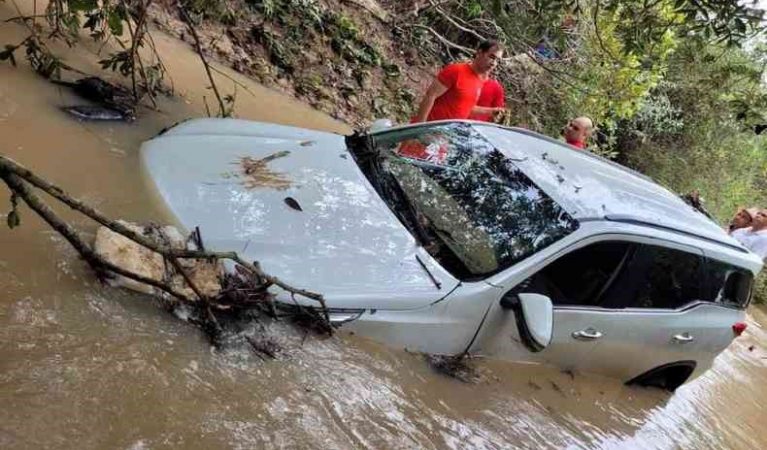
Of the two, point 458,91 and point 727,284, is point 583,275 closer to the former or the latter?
point 727,284

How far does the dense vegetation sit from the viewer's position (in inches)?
350

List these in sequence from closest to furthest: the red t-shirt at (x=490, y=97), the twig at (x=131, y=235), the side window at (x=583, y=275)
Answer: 1. the twig at (x=131, y=235)
2. the side window at (x=583, y=275)
3. the red t-shirt at (x=490, y=97)

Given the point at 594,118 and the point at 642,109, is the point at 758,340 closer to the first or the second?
the point at 594,118

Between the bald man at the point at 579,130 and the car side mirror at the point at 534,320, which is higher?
the bald man at the point at 579,130

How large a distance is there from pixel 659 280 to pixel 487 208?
1329 millimetres

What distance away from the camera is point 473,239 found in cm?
367

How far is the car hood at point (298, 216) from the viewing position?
3.15 meters

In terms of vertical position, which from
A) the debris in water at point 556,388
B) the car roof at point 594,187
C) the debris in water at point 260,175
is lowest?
the debris in water at point 556,388

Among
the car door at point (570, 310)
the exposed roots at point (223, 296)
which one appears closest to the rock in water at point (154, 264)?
the exposed roots at point (223, 296)

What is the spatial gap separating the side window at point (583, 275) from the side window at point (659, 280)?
0.32 ft

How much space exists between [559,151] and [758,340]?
221 inches

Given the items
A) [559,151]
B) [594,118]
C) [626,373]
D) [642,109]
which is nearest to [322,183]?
[559,151]

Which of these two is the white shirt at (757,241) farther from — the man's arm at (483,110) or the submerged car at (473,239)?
the man's arm at (483,110)

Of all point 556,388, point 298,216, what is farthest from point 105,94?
point 556,388
